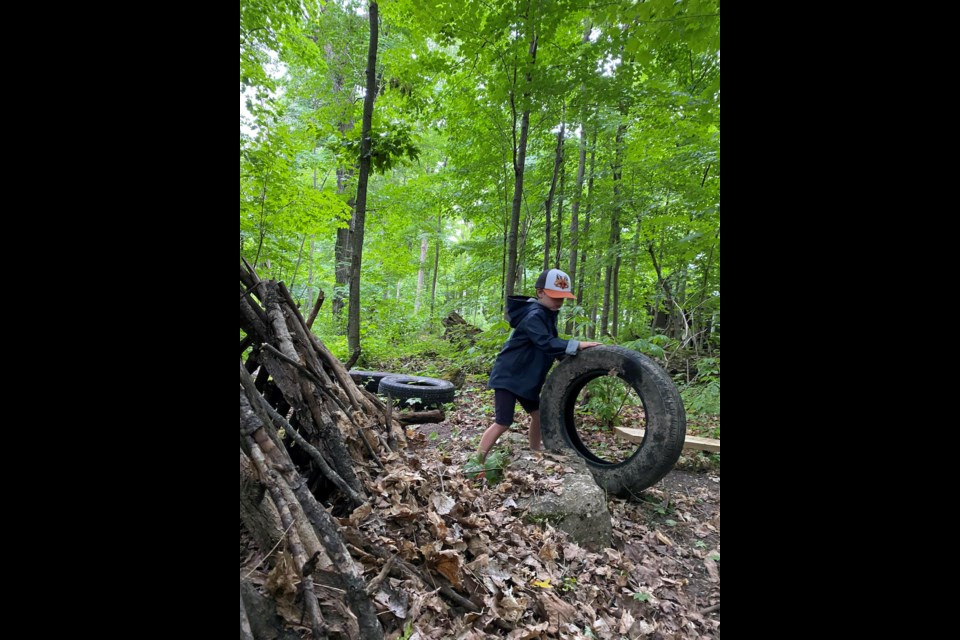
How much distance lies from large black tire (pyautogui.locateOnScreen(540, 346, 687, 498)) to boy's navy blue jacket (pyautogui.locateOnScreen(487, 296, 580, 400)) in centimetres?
25

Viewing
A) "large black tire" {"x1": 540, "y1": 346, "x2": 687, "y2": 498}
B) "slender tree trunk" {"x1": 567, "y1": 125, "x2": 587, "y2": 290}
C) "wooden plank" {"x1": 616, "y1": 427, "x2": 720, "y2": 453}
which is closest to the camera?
"large black tire" {"x1": 540, "y1": 346, "x2": 687, "y2": 498}

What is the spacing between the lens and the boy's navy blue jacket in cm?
430

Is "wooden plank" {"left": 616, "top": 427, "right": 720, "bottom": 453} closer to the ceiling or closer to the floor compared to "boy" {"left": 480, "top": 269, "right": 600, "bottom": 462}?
closer to the floor

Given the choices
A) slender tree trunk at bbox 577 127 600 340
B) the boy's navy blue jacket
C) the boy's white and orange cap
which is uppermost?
slender tree trunk at bbox 577 127 600 340

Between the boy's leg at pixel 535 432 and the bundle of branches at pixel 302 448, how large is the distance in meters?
1.57

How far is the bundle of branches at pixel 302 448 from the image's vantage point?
1762 mm

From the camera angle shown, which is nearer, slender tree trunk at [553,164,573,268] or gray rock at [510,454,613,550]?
gray rock at [510,454,613,550]

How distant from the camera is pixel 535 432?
478cm

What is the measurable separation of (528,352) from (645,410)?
4.47 feet

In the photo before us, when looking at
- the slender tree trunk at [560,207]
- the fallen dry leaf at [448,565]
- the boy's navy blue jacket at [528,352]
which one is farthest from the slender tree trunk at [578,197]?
the fallen dry leaf at [448,565]

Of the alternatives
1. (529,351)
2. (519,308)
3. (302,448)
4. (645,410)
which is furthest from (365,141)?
(645,410)

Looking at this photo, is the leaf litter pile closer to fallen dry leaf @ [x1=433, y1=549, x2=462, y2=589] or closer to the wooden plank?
fallen dry leaf @ [x1=433, y1=549, x2=462, y2=589]

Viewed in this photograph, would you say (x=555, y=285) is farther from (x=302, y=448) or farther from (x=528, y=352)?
(x=302, y=448)

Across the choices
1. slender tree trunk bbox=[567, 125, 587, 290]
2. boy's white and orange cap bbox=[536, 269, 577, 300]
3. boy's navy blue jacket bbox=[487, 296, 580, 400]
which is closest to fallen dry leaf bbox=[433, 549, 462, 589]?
boy's navy blue jacket bbox=[487, 296, 580, 400]
